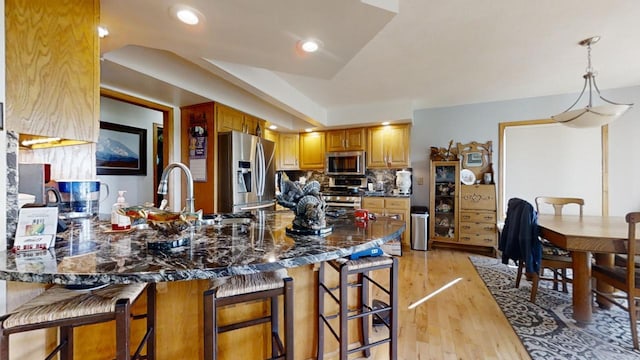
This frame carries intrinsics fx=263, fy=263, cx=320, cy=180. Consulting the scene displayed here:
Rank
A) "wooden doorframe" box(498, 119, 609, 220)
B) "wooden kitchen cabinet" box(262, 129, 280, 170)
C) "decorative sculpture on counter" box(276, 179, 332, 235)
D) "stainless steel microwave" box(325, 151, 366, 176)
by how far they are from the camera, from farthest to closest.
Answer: "wooden kitchen cabinet" box(262, 129, 280, 170)
"stainless steel microwave" box(325, 151, 366, 176)
"wooden doorframe" box(498, 119, 609, 220)
"decorative sculpture on counter" box(276, 179, 332, 235)

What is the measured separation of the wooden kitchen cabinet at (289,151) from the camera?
550 cm

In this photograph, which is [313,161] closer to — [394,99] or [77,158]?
[394,99]

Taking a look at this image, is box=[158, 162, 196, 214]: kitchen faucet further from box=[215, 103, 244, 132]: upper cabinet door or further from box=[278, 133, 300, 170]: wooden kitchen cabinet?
box=[278, 133, 300, 170]: wooden kitchen cabinet

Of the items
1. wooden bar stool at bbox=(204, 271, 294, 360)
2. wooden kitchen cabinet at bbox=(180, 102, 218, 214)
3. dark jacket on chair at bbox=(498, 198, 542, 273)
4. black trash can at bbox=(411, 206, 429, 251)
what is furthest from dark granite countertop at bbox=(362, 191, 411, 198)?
wooden bar stool at bbox=(204, 271, 294, 360)

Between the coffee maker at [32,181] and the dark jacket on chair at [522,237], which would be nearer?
the coffee maker at [32,181]

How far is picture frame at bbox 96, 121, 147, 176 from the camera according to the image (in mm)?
3512

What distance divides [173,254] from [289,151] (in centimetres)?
454

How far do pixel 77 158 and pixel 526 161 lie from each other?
5.82 m

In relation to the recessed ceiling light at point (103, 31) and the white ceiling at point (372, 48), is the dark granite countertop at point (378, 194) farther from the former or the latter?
the recessed ceiling light at point (103, 31)

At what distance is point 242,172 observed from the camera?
11.5 ft

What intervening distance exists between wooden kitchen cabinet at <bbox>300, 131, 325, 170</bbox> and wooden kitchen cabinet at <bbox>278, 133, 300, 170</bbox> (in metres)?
0.11

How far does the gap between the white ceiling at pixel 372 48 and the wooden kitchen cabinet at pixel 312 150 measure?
1.13m

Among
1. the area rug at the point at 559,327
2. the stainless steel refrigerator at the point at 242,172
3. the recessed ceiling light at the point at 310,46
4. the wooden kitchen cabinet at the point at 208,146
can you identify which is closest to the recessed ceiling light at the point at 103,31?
the recessed ceiling light at the point at 310,46

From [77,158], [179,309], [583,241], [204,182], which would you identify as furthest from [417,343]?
[77,158]
